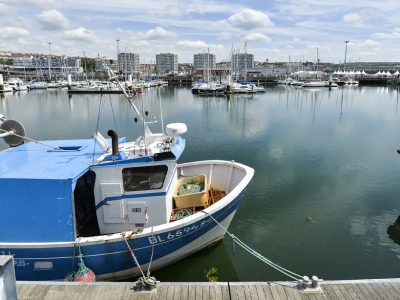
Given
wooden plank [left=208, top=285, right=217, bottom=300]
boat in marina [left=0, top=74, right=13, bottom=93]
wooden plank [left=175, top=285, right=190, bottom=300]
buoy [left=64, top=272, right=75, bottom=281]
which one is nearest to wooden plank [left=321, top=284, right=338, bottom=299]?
wooden plank [left=208, top=285, right=217, bottom=300]

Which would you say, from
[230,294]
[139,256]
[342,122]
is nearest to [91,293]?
[139,256]

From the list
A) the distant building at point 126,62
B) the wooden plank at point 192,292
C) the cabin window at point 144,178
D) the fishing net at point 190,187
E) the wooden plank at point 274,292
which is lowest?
the wooden plank at point 192,292

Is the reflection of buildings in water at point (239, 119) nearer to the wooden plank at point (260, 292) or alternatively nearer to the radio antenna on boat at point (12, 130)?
the radio antenna on boat at point (12, 130)

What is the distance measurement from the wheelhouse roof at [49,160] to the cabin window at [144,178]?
103 cm

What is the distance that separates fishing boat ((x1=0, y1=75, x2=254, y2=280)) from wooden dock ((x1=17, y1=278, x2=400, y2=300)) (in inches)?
26.9

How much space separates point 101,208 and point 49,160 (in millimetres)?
1873

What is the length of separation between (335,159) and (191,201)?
14.4 m

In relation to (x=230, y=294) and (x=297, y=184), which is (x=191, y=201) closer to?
(x=230, y=294)

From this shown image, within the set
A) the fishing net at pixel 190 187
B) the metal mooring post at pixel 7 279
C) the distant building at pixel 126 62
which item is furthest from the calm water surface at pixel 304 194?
the metal mooring post at pixel 7 279

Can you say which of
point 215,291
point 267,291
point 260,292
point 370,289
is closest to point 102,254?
point 215,291

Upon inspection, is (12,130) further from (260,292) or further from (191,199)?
(260,292)

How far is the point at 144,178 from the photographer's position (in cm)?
854

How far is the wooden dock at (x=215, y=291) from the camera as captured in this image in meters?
6.09

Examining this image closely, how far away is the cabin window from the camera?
27.7 ft
